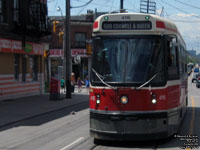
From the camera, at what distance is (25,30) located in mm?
25266

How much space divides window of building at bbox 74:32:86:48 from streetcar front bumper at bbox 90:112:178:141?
4242cm

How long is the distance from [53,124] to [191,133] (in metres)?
5.57

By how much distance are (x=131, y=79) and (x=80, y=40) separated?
42.9m

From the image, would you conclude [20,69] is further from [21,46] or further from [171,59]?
[171,59]

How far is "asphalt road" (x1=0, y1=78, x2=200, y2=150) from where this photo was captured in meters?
9.46

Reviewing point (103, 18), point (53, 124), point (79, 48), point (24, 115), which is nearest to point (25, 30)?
point (24, 115)

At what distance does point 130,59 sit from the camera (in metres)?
9.20

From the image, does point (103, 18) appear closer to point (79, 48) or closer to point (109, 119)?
point (109, 119)

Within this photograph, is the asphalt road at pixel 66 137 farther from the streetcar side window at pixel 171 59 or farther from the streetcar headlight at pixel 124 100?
the streetcar side window at pixel 171 59

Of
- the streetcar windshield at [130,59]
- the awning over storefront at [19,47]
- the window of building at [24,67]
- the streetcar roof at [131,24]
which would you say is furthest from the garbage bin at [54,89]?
the streetcar windshield at [130,59]

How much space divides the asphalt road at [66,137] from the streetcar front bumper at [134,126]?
329 mm

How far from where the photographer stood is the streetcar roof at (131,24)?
935 centimetres

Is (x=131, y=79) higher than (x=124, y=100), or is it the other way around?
(x=131, y=79)

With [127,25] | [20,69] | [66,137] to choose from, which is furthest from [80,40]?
[127,25]
